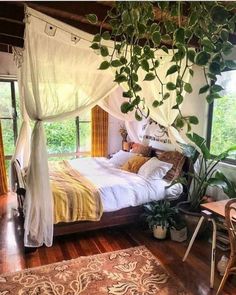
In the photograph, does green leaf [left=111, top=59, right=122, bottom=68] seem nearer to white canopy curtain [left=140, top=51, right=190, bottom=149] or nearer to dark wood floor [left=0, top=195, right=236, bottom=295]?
white canopy curtain [left=140, top=51, right=190, bottom=149]

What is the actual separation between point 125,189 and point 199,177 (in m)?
0.96

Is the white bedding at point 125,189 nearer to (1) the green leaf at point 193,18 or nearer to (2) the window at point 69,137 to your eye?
(2) the window at point 69,137

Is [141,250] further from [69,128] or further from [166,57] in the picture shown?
[69,128]

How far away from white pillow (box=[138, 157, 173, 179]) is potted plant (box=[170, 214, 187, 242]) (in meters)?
0.61

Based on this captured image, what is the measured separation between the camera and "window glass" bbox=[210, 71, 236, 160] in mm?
3252

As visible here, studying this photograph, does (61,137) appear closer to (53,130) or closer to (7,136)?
(53,130)

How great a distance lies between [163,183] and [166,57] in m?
1.72

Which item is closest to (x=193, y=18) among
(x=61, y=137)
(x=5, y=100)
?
(x=5, y=100)

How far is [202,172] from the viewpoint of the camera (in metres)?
3.28

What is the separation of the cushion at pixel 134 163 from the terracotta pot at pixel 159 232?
3.28 ft

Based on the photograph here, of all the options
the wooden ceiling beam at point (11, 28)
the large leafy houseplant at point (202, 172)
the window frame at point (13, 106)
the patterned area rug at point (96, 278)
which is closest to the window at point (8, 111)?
the window frame at point (13, 106)

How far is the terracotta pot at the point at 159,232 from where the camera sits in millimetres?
3145

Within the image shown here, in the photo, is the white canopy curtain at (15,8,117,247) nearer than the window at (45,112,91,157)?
Yes

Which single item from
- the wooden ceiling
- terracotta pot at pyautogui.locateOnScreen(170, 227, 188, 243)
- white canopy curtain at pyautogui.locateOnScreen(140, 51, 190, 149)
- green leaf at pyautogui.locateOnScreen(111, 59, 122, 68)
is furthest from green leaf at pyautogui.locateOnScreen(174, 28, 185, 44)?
terracotta pot at pyautogui.locateOnScreen(170, 227, 188, 243)
